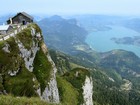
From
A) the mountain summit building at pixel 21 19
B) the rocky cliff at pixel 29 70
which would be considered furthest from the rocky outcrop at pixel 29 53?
the mountain summit building at pixel 21 19

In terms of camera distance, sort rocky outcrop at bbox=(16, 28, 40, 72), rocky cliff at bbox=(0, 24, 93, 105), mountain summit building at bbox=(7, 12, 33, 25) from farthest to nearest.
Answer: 1. mountain summit building at bbox=(7, 12, 33, 25)
2. rocky outcrop at bbox=(16, 28, 40, 72)
3. rocky cliff at bbox=(0, 24, 93, 105)

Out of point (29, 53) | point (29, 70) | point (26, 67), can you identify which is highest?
point (29, 53)

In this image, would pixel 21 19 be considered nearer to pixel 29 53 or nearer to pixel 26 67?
pixel 29 53

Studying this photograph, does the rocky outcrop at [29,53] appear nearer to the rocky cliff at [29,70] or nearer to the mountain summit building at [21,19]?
the rocky cliff at [29,70]

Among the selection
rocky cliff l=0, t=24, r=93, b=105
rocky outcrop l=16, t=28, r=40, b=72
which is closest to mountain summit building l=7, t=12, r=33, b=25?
rocky cliff l=0, t=24, r=93, b=105

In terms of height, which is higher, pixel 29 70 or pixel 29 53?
pixel 29 53

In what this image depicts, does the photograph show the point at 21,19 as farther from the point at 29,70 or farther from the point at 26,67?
the point at 26,67

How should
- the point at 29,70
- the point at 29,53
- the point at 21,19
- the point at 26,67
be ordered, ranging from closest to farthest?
the point at 26,67 < the point at 29,70 < the point at 29,53 < the point at 21,19

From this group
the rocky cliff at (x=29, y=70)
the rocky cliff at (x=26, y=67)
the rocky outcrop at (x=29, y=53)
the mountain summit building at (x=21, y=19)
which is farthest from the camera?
the mountain summit building at (x=21, y=19)

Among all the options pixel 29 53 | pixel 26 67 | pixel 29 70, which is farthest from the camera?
pixel 29 53

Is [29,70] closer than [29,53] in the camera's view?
Yes

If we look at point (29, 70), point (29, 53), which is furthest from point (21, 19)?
point (29, 70)

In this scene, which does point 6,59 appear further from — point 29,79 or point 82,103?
point 82,103

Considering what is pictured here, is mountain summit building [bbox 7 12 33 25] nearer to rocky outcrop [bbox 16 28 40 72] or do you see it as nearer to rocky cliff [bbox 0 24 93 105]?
rocky cliff [bbox 0 24 93 105]
